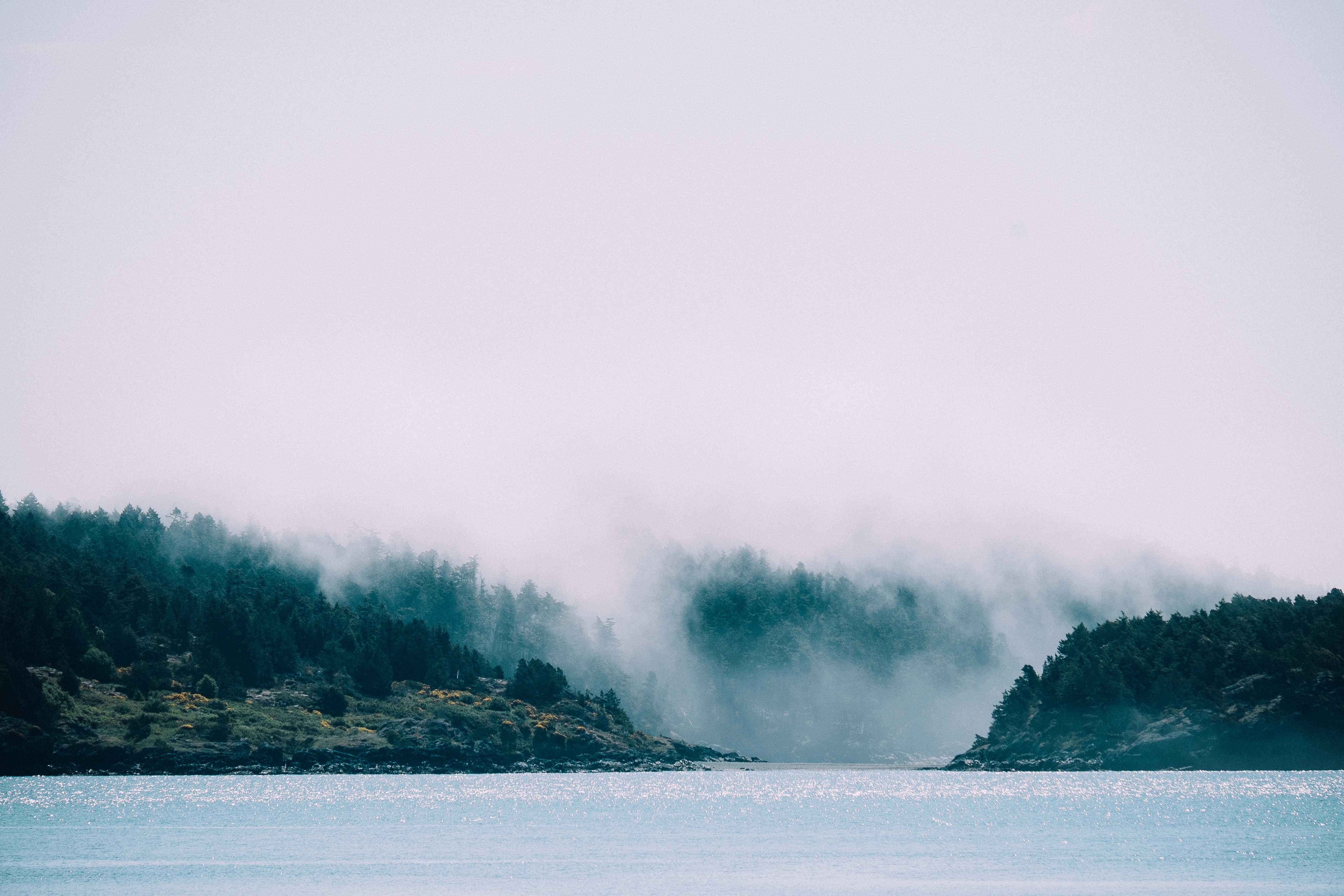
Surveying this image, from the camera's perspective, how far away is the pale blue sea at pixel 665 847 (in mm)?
84500

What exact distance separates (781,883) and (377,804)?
105784mm

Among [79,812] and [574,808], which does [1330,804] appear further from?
[79,812]

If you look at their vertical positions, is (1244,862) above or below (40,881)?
above

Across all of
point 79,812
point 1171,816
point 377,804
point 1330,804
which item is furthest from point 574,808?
point 1330,804

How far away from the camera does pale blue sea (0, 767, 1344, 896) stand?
8450 cm

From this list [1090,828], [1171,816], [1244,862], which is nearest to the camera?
[1244,862]

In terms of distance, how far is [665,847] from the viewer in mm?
113188

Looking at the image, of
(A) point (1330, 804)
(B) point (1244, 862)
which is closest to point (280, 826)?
(B) point (1244, 862)

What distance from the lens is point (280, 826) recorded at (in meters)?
135

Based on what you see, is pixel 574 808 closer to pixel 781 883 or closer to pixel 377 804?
pixel 377 804

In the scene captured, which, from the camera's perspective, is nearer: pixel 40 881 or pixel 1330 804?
pixel 40 881

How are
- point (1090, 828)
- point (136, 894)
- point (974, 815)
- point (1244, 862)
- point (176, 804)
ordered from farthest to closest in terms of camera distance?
point (176, 804) < point (974, 815) < point (1090, 828) < point (1244, 862) < point (136, 894)

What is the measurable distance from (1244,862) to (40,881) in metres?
96.0

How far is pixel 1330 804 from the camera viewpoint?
156500mm
